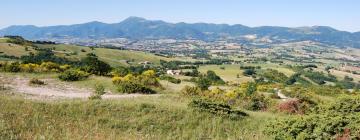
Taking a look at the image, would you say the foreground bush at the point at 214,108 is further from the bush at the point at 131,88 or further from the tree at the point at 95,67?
the tree at the point at 95,67

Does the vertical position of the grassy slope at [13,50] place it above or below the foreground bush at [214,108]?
below

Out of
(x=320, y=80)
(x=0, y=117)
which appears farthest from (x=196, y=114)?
(x=320, y=80)

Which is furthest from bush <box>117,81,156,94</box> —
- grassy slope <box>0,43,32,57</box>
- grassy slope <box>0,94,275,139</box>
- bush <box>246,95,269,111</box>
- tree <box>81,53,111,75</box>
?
grassy slope <box>0,43,32,57</box>

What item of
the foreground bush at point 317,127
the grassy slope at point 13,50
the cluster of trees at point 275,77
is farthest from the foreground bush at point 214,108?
the cluster of trees at point 275,77

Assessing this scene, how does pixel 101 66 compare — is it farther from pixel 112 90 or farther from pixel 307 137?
pixel 307 137

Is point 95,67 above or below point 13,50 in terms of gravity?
above

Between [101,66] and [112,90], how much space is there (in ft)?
59.6

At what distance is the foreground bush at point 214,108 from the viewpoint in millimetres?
21297

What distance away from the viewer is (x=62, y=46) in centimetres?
18375

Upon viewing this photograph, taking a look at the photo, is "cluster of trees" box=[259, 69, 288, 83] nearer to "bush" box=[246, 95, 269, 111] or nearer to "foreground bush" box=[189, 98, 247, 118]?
"bush" box=[246, 95, 269, 111]

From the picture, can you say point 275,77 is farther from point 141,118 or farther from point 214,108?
point 141,118

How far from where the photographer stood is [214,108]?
846 inches

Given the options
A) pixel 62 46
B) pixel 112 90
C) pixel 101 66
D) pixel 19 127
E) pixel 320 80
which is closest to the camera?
pixel 19 127

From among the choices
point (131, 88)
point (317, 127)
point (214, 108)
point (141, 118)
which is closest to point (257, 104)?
point (214, 108)
